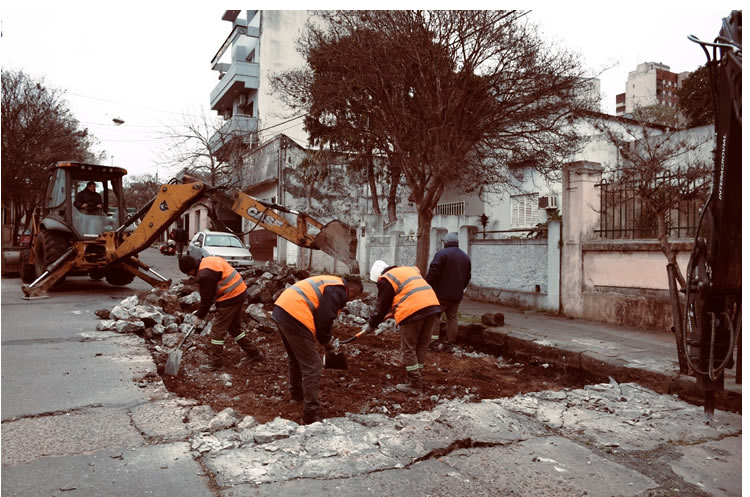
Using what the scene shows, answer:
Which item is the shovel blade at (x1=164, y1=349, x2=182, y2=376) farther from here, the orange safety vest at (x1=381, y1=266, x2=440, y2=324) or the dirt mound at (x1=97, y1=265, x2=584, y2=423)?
the orange safety vest at (x1=381, y1=266, x2=440, y2=324)

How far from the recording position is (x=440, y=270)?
25.7 feet

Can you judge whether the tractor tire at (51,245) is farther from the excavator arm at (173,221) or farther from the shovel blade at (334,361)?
the shovel blade at (334,361)

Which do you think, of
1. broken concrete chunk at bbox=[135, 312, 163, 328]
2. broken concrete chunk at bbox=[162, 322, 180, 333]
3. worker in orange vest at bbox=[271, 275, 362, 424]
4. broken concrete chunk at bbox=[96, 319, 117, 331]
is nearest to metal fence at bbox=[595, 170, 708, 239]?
worker in orange vest at bbox=[271, 275, 362, 424]

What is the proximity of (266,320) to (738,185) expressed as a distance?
7.41 meters

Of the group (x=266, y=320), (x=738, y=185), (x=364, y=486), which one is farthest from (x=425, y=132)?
(x=364, y=486)

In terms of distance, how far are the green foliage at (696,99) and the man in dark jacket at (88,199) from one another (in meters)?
19.0

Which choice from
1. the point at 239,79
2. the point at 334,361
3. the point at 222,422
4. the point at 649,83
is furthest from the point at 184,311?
the point at 649,83

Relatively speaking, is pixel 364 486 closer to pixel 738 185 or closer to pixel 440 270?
pixel 738 185

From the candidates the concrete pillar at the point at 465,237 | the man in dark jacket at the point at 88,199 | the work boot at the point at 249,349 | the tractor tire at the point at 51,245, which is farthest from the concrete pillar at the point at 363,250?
the work boot at the point at 249,349

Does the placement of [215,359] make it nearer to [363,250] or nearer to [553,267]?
[553,267]

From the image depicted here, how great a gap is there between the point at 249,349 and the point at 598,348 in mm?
4469

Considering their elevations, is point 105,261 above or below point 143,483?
above

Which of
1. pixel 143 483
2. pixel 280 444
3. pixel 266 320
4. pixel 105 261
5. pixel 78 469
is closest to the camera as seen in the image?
pixel 143 483

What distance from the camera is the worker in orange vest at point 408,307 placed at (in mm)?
5770
